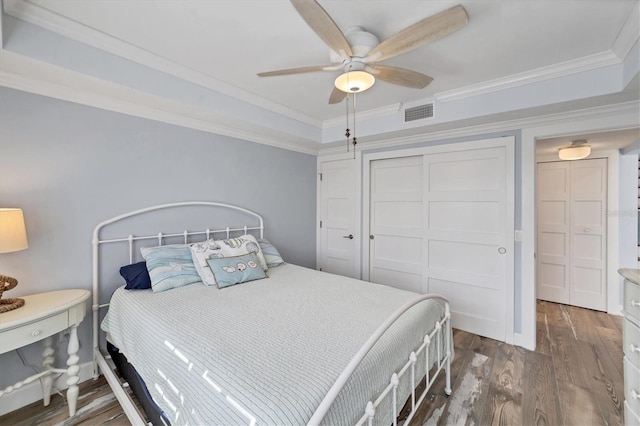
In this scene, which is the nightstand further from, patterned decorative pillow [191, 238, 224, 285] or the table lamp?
patterned decorative pillow [191, 238, 224, 285]

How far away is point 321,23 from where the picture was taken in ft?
4.20

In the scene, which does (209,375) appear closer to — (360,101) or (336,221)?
(360,101)

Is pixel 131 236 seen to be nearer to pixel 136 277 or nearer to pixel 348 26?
pixel 136 277

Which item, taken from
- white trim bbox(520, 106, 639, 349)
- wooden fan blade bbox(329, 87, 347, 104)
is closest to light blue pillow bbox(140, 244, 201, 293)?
wooden fan blade bbox(329, 87, 347, 104)

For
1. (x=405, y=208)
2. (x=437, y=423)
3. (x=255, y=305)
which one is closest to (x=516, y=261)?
(x=405, y=208)

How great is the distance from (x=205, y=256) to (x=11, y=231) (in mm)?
1110

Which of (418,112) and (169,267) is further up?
(418,112)

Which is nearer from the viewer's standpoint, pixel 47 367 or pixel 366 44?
pixel 366 44

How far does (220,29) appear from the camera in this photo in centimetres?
172

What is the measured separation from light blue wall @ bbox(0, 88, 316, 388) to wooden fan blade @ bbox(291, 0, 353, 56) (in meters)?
1.84

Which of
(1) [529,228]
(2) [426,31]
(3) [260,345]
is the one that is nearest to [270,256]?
(3) [260,345]

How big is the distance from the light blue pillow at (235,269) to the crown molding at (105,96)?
4.43 ft

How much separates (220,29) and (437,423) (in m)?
2.87

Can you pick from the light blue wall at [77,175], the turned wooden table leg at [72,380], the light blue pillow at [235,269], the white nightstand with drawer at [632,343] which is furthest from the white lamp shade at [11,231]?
the white nightstand with drawer at [632,343]
